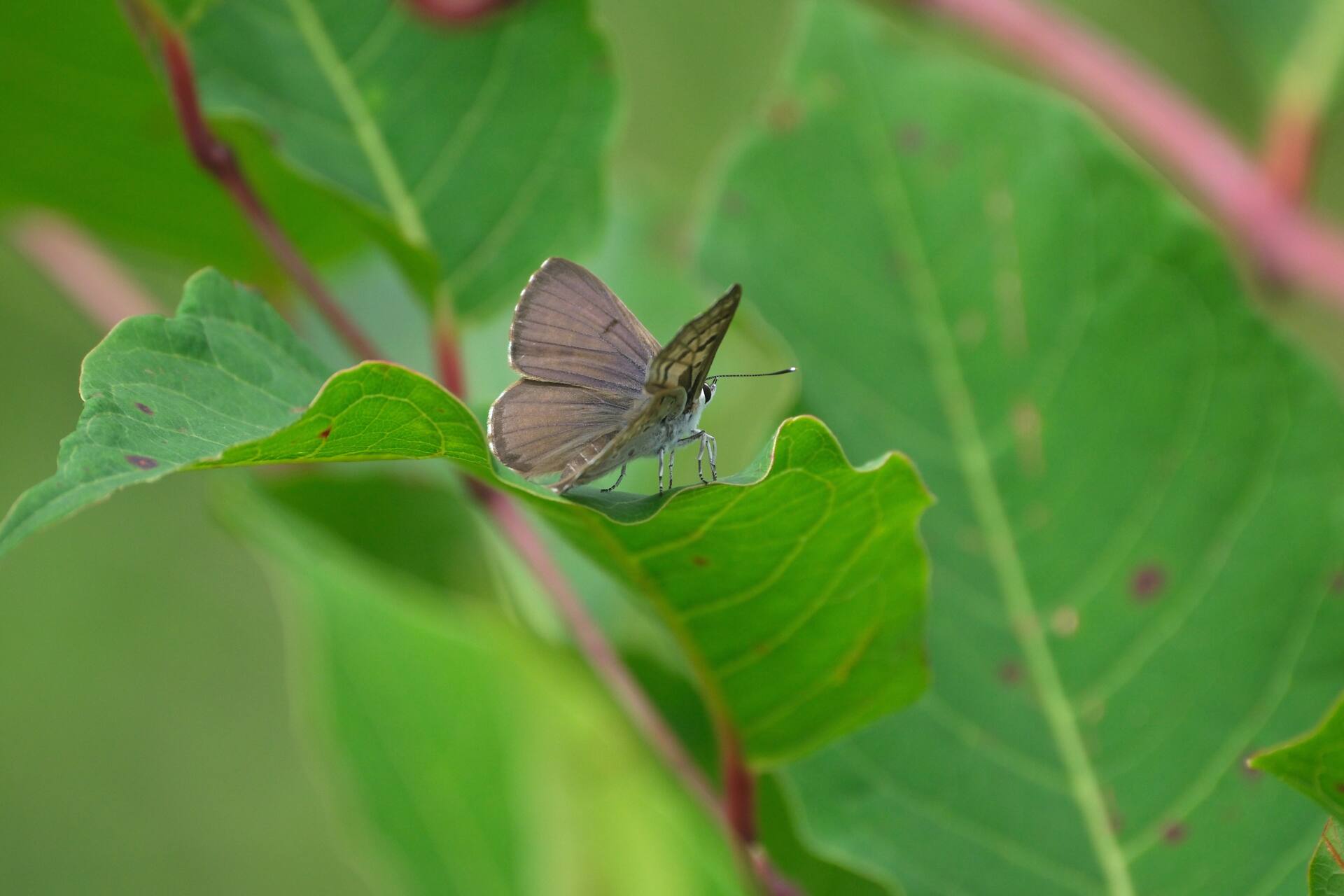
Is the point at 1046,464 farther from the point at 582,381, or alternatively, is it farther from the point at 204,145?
the point at 204,145

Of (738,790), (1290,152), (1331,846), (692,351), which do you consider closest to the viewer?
(1331,846)

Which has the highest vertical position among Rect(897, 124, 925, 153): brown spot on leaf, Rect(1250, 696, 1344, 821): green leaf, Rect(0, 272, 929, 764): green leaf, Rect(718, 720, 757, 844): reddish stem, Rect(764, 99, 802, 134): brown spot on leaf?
Rect(764, 99, 802, 134): brown spot on leaf

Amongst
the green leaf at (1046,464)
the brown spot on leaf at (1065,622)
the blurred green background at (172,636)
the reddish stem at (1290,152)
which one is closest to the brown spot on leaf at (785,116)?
the green leaf at (1046,464)

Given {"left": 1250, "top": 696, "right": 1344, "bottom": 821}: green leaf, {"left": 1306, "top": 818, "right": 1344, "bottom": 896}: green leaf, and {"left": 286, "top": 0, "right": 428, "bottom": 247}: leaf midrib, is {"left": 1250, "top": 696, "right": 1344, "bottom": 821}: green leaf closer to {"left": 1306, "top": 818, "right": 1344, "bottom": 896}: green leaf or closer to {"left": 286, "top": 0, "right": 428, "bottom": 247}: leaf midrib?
{"left": 1306, "top": 818, "right": 1344, "bottom": 896}: green leaf

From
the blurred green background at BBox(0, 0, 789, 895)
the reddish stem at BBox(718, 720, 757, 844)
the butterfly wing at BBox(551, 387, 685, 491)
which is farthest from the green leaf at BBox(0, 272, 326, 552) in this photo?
the blurred green background at BBox(0, 0, 789, 895)

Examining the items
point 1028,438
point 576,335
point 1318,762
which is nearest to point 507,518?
point 576,335

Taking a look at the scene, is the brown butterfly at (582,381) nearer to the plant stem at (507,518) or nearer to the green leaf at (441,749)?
the plant stem at (507,518)

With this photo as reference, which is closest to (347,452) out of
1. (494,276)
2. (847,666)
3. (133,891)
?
(847,666)
